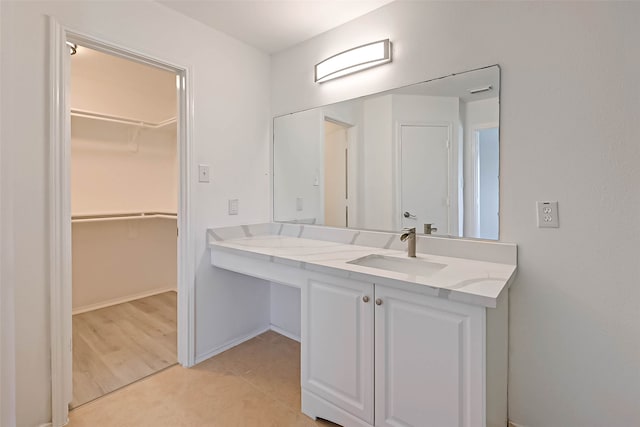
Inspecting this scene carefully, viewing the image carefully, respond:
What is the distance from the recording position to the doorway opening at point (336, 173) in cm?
210

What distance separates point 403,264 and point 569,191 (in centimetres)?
79

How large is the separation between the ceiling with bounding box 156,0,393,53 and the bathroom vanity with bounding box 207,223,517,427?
142 centimetres

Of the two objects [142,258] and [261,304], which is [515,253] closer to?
[261,304]

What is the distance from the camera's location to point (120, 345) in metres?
2.27

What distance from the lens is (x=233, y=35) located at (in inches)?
86.1

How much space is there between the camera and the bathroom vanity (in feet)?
3.56

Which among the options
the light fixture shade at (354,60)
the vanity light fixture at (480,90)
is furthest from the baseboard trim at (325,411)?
the light fixture shade at (354,60)

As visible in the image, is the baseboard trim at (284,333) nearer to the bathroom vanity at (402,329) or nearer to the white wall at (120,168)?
the bathroom vanity at (402,329)

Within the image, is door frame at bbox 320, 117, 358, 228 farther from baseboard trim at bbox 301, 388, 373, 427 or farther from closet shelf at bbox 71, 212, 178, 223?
closet shelf at bbox 71, 212, 178, 223

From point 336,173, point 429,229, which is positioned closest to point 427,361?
point 429,229

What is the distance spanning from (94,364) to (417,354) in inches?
81.5

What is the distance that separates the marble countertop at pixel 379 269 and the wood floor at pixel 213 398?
762 millimetres

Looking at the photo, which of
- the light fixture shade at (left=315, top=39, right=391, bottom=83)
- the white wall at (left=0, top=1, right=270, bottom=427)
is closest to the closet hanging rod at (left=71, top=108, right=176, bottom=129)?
the white wall at (left=0, top=1, right=270, bottom=427)

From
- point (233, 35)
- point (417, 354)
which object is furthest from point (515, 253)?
point (233, 35)
